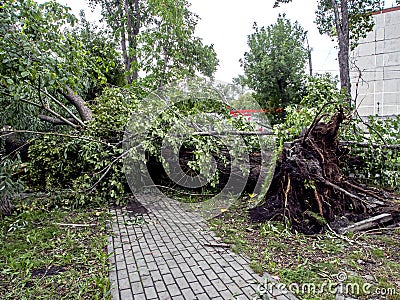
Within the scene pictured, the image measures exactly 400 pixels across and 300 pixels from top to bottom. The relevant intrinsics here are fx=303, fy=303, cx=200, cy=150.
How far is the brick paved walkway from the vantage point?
7.50 ft

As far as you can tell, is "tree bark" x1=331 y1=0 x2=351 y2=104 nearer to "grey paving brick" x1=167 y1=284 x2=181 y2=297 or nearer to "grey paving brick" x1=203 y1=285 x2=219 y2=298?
"grey paving brick" x1=203 y1=285 x2=219 y2=298

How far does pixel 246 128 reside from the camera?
5180 mm

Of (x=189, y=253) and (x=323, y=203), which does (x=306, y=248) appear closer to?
(x=323, y=203)

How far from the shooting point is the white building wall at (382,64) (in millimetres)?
12461

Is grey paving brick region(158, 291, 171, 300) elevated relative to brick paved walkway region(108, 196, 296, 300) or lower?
lower

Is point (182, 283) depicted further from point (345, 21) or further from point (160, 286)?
point (345, 21)

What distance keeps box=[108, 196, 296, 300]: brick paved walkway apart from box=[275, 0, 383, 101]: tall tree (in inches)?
147

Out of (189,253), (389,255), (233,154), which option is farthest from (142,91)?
(389,255)

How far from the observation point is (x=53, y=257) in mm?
2916

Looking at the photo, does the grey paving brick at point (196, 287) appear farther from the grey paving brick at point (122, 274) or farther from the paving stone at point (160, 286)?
the grey paving brick at point (122, 274)

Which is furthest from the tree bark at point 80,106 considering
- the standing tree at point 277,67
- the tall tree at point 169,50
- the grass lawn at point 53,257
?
the standing tree at point 277,67

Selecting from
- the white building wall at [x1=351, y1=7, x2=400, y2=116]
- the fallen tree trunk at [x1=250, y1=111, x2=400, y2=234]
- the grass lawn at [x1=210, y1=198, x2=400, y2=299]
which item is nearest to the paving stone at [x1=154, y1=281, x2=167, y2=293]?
the grass lawn at [x1=210, y1=198, x2=400, y2=299]

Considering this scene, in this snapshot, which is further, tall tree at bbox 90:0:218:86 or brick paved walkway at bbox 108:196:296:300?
tall tree at bbox 90:0:218:86

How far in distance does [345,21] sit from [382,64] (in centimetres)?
642
